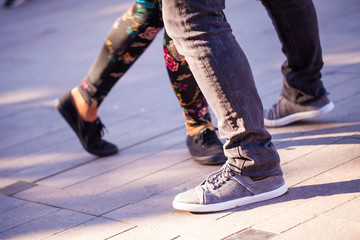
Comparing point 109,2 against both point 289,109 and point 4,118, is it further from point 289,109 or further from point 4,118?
point 289,109

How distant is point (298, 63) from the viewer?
241 cm

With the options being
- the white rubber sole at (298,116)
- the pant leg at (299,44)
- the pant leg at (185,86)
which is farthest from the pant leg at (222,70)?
the white rubber sole at (298,116)

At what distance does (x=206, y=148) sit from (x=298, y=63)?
0.57 m

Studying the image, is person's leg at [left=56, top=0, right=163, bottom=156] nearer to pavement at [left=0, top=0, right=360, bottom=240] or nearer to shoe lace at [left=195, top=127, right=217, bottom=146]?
pavement at [left=0, top=0, right=360, bottom=240]

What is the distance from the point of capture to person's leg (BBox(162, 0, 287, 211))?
1.68m

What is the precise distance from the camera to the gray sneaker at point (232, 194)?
1.75 metres

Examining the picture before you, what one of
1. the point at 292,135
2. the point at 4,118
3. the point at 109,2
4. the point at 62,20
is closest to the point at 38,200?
the point at 292,135

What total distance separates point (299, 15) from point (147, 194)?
0.97m

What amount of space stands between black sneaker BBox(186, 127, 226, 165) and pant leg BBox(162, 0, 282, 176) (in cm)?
44

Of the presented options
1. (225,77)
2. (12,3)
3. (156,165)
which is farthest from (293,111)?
(12,3)

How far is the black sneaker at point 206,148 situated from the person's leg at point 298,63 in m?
0.41

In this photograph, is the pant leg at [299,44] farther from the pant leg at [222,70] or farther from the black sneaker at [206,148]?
the pant leg at [222,70]

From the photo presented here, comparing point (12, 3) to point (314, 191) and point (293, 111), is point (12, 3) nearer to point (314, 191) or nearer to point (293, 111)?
point (293, 111)

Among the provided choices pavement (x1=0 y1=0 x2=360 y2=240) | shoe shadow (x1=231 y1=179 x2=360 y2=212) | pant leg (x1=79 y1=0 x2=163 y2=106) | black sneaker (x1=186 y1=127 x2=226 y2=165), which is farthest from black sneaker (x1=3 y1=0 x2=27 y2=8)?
shoe shadow (x1=231 y1=179 x2=360 y2=212)
